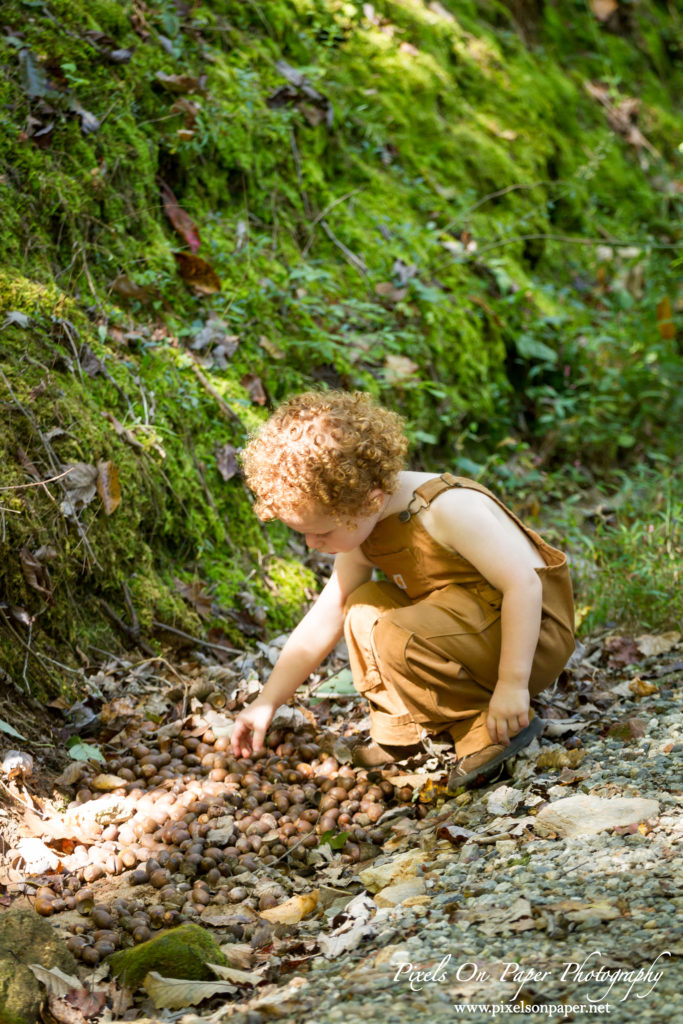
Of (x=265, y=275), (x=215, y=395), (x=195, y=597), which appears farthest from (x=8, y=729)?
(x=265, y=275)

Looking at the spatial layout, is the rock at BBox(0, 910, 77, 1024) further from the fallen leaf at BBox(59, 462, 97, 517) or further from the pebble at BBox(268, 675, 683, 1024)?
the fallen leaf at BBox(59, 462, 97, 517)

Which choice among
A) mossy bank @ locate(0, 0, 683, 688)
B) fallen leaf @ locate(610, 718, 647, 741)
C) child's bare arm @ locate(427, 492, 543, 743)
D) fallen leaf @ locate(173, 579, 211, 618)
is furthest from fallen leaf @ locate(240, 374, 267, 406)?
fallen leaf @ locate(610, 718, 647, 741)

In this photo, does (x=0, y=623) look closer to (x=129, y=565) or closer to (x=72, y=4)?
(x=129, y=565)

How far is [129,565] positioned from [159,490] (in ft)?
1.03

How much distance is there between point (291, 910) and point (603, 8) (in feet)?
27.7

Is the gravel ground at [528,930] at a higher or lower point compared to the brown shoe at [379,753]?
higher

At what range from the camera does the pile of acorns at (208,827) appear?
7.17ft

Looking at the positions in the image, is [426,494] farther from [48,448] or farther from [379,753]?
[48,448]

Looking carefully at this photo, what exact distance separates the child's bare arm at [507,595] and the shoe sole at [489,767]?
0.04m

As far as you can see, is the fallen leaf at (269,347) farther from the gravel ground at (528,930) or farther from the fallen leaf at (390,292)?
the gravel ground at (528,930)

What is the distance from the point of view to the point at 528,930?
1.75m

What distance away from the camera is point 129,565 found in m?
3.17

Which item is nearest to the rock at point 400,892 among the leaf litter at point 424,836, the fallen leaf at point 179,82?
the leaf litter at point 424,836

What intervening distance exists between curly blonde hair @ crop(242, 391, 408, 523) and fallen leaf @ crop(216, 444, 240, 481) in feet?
3.21
